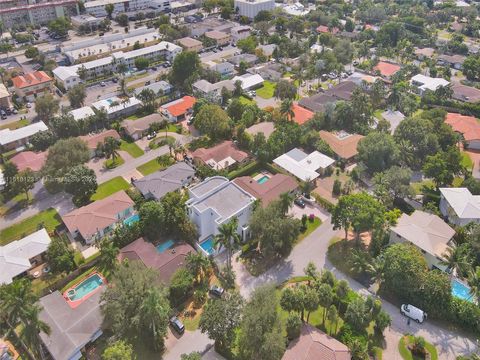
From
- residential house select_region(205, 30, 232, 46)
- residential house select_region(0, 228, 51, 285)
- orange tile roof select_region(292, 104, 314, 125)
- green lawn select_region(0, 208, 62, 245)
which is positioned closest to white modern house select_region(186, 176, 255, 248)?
residential house select_region(0, 228, 51, 285)

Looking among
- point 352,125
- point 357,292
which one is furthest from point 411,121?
point 357,292

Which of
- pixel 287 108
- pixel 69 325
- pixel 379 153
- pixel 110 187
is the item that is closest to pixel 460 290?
pixel 379 153

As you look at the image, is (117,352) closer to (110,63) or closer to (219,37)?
(110,63)

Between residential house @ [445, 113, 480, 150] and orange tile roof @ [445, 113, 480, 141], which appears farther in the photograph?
orange tile roof @ [445, 113, 480, 141]

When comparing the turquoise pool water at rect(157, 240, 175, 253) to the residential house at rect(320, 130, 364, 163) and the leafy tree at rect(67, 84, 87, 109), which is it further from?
the leafy tree at rect(67, 84, 87, 109)

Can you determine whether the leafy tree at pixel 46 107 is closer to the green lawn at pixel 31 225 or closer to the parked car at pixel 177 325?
the green lawn at pixel 31 225

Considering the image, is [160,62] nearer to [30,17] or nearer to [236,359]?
[30,17]

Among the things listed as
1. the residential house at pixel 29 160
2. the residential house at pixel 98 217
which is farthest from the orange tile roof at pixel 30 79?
the residential house at pixel 98 217
